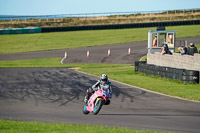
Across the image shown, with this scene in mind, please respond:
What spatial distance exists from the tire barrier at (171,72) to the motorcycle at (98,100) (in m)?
9.83

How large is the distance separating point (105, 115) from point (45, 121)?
235 centimetres

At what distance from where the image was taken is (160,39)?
112 feet

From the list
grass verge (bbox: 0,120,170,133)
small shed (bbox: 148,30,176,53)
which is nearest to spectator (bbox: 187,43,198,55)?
small shed (bbox: 148,30,176,53)

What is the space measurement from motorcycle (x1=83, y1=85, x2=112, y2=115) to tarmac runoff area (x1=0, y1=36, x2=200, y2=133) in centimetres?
28

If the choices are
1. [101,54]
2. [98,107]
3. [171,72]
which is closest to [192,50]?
[171,72]

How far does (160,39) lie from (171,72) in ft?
31.0

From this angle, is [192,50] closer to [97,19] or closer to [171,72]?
[171,72]

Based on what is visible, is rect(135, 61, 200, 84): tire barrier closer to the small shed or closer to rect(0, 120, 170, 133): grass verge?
the small shed

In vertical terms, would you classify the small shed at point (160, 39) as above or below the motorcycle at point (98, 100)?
above

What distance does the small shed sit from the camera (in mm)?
34000

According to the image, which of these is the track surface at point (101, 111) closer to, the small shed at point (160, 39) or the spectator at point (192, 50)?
the spectator at point (192, 50)

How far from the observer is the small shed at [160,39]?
3400 cm

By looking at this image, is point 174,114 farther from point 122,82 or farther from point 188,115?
point 122,82

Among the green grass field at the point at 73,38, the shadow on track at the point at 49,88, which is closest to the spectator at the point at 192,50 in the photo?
the shadow on track at the point at 49,88
